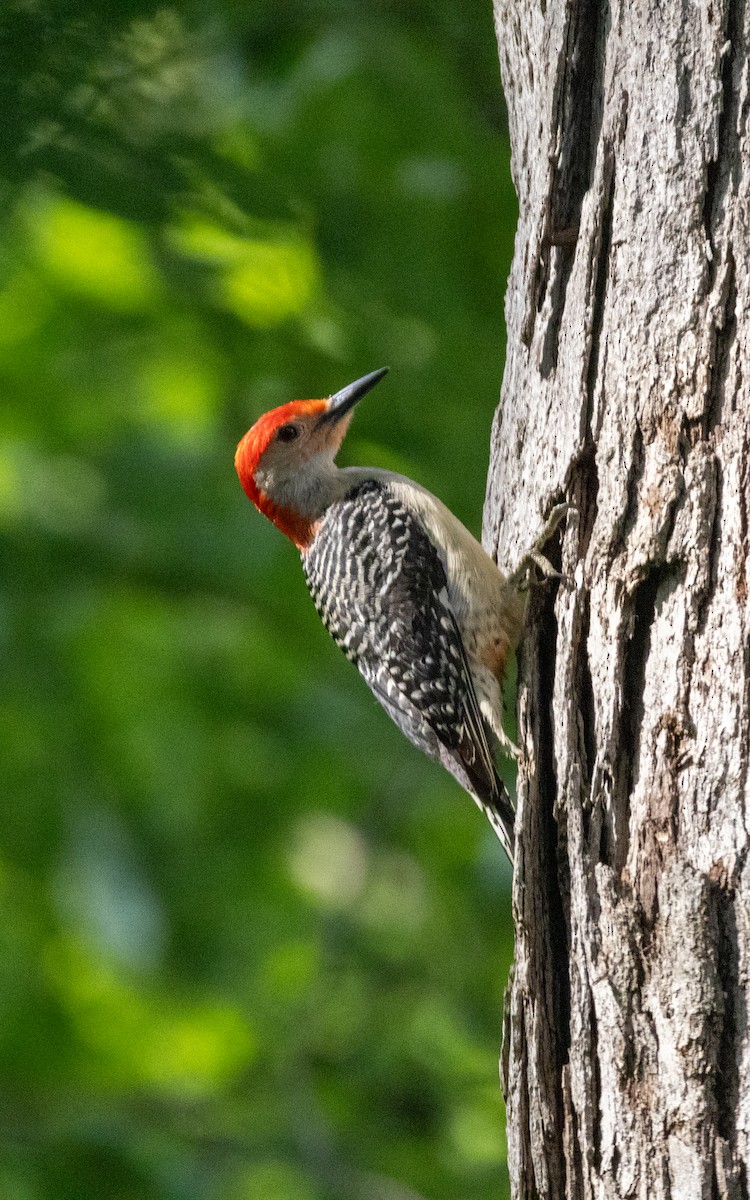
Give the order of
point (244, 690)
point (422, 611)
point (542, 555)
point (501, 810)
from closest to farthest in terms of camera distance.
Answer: point (542, 555), point (501, 810), point (422, 611), point (244, 690)

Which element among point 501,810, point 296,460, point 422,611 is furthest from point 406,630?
point 296,460

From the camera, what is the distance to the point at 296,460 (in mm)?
5098

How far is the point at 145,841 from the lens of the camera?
7.42m

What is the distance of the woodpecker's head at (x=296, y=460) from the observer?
5.05m

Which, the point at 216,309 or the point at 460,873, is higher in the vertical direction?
the point at 216,309

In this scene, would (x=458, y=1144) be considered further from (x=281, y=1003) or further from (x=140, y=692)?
(x=140, y=692)

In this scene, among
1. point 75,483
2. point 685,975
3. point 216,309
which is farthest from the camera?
point 75,483

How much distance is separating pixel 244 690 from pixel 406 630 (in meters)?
3.69

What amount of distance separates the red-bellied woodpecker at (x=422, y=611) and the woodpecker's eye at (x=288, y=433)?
63mm

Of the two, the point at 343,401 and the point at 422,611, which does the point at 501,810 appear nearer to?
the point at 422,611

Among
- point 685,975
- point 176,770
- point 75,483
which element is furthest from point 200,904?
point 685,975

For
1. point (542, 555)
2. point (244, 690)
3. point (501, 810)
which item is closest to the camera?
point (542, 555)

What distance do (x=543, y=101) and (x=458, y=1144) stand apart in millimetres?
6015

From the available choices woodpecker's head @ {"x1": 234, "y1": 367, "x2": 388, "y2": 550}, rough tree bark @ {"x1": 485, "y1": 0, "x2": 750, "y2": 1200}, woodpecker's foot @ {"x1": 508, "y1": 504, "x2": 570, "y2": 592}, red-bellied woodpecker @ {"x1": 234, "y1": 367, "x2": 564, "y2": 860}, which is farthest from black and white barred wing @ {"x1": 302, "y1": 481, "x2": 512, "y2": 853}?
rough tree bark @ {"x1": 485, "y1": 0, "x2": 750, "y2": 1200}
